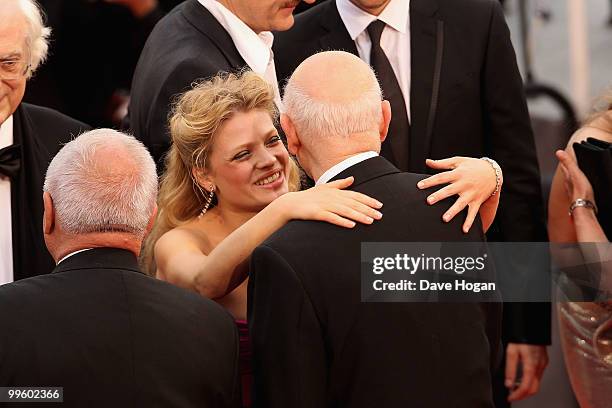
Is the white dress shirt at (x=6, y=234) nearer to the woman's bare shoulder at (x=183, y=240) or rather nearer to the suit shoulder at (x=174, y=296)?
the woman's bare shoulder at (x=183, y=240)

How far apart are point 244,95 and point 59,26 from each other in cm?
315

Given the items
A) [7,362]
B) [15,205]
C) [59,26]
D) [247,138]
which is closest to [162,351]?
[7,362]

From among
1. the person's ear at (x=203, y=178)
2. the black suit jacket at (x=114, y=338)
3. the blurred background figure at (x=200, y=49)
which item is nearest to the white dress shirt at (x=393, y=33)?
the blurred background figure at (x=200, y=49)

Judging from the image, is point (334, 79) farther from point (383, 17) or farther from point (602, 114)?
point (602, 114)

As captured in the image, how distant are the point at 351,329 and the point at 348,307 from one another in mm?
52

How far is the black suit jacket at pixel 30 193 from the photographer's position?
3.66 meters

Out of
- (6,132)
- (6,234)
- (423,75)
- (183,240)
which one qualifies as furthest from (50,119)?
(423,75)

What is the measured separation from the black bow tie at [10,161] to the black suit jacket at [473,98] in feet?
3.08

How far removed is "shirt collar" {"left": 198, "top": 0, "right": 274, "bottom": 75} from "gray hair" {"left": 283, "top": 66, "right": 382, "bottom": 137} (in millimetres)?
931

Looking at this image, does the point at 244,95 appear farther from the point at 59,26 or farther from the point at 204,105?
the point at 59,26

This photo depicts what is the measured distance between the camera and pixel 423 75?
13.1ft

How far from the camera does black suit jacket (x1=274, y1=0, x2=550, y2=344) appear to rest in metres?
3.96

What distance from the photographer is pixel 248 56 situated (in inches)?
151

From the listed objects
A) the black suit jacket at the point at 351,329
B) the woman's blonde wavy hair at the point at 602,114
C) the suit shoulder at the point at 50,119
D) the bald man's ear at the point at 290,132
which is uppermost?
the suit shoulder at the point at 50,119
